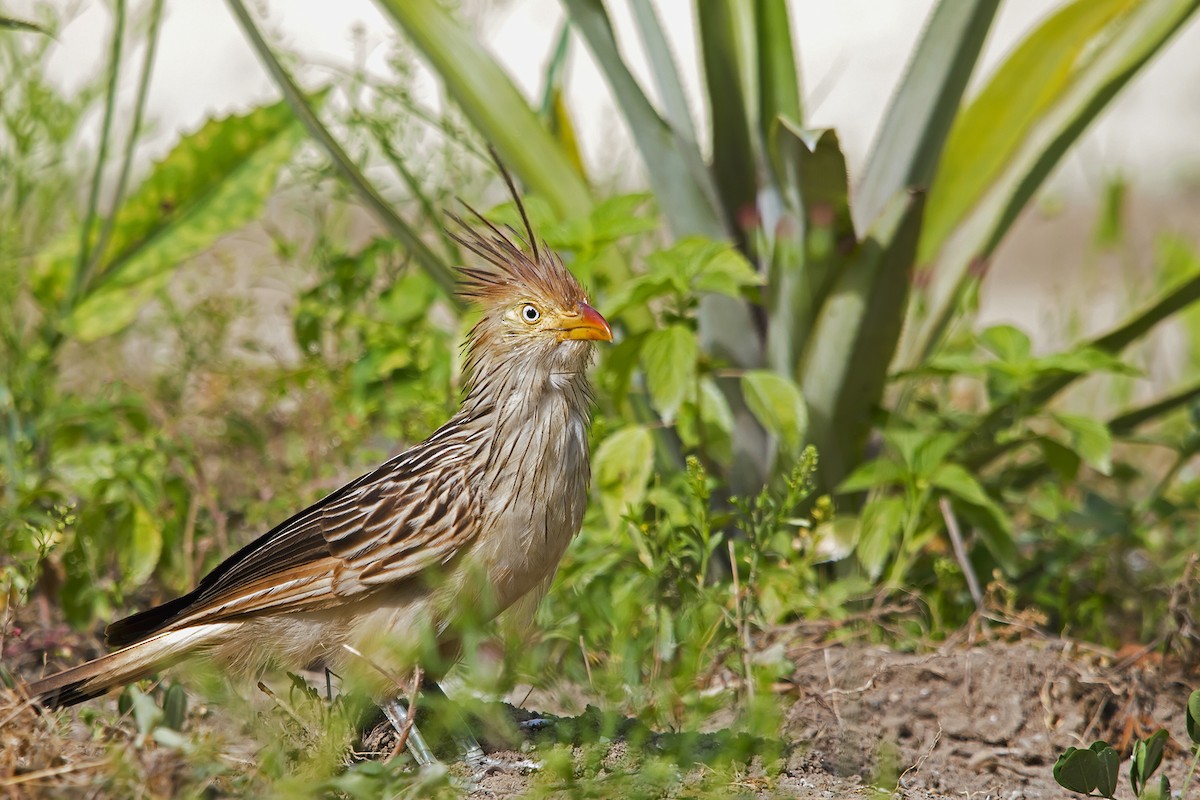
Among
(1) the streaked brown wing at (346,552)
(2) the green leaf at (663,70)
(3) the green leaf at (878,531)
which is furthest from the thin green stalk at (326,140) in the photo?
(3) the green leaf at (878,531)

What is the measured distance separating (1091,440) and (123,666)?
2.63m

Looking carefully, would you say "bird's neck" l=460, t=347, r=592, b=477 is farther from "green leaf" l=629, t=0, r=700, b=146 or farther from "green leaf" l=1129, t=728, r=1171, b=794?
"green leaf" l=1129, t=728, r=1171, b=794

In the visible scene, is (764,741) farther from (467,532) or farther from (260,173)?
(260,173)

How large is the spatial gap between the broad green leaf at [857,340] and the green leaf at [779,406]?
29 cm

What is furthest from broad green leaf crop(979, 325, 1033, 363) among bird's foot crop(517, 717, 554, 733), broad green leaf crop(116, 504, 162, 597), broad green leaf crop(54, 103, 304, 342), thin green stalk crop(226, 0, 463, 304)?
broad green leaf crop(54, 103, 304, 342)

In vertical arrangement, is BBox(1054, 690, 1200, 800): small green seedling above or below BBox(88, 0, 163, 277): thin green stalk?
below

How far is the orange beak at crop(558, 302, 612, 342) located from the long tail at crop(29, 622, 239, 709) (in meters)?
1.05

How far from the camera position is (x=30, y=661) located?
3.52 metres

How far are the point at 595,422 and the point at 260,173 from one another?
82.9 inches

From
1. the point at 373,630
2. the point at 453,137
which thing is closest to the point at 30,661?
the point at 373,630

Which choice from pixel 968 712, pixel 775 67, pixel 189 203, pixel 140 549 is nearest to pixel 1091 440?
pixel 968 712

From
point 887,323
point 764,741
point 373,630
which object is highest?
point 887,323

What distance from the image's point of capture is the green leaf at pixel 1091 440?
11.6 ft

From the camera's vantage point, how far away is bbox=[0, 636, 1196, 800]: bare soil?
2832mm
